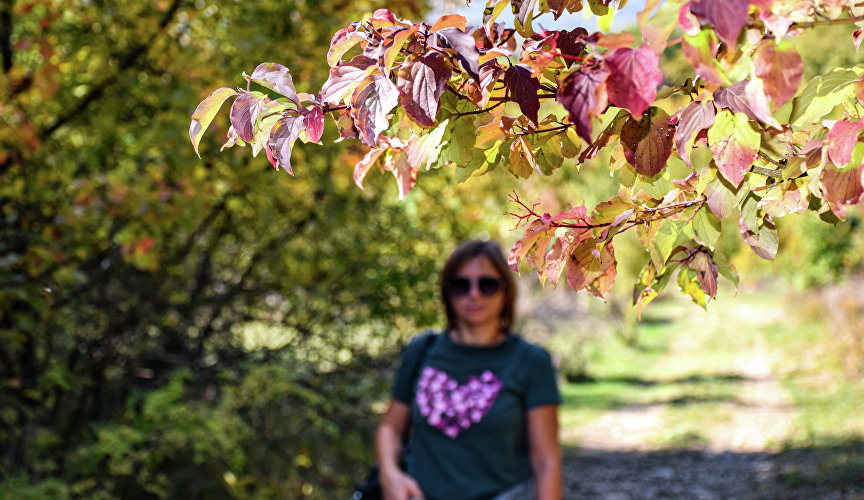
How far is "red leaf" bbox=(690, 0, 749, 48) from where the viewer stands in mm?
775

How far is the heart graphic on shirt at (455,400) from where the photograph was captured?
2.70 meters

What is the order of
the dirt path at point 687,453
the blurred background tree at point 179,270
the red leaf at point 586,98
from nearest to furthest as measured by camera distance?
the red leaf at point 586,98
the blurred background tree at point 179,270
the dirt path at point 687,453

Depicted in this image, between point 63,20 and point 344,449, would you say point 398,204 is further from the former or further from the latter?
point 63,20

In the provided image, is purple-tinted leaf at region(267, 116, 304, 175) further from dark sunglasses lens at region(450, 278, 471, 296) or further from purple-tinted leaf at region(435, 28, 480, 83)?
dark sunglasses lens at region(450, 278, 471, 296)

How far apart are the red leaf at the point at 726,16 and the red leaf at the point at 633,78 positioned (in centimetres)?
9

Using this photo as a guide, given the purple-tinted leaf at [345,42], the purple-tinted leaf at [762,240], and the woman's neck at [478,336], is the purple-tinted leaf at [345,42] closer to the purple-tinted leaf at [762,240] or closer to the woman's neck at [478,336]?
the purple-tinted leaf at [762,240]

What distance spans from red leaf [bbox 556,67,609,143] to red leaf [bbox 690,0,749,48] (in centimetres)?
13

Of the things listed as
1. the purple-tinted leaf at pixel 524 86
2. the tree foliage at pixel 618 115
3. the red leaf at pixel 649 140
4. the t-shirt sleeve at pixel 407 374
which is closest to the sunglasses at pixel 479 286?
the t-shirt sleeve at pixel 407 374

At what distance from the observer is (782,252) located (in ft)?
78.4

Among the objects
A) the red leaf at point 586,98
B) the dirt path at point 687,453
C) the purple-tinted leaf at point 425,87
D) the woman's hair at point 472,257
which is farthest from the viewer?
the dirt path at point 687,453

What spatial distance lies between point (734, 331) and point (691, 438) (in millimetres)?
11228

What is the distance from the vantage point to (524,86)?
3.34 ft

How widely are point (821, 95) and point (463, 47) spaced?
471 millimetres

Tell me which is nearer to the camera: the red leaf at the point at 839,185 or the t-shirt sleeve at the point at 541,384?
the red leaf at the point at 839,185
